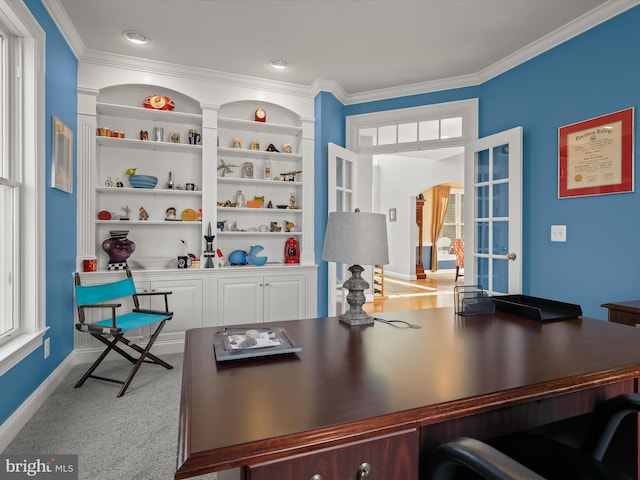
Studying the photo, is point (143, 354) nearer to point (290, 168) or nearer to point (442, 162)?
point (290, 168)

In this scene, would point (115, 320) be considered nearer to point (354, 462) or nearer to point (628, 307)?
point (354, 462)

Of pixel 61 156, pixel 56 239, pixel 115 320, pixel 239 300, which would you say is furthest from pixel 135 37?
pixel 239 300

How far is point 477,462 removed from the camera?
2.38 ft

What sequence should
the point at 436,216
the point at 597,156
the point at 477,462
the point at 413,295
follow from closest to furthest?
1. the point at 477,462
2. the point at 597,156
3. the point at 413,295
4. the point at 436,216

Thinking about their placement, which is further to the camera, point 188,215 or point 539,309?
point 188,215

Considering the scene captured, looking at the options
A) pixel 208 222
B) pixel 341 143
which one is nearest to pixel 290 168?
pixel 341 143

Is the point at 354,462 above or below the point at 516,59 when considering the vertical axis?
below

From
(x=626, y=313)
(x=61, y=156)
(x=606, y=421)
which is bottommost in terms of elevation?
(x=606, y=421)

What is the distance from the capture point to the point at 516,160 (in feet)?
10.9

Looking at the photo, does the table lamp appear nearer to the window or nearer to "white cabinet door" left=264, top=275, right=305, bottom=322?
"white cabinet door" left=264, top=275, right=305, bottom=322

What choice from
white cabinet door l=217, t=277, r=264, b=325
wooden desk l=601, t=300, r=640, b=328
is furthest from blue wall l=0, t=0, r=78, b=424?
wooden desk l=601, t=300, r=640, b=328

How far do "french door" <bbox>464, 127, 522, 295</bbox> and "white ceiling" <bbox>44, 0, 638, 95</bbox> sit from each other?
81cm

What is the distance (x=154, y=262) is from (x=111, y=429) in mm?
1916

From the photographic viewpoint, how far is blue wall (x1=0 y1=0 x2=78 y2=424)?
233 cm
